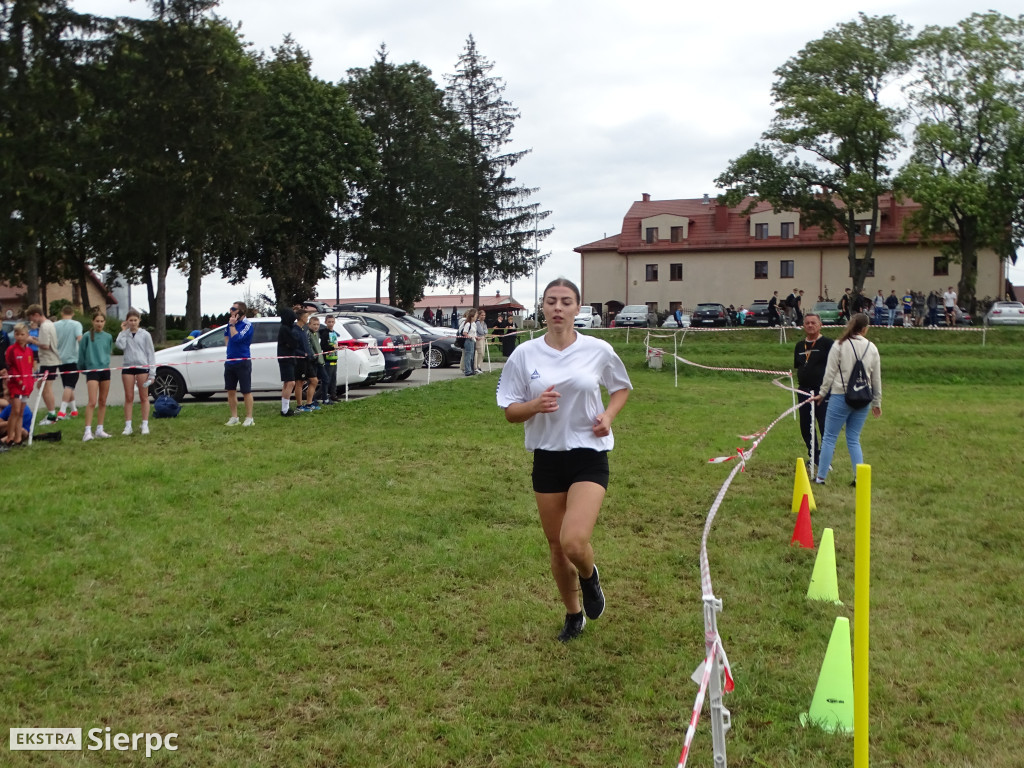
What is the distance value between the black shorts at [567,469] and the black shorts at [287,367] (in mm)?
10937

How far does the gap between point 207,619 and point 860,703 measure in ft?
13.0

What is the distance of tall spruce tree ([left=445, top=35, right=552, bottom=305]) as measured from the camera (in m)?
61.7

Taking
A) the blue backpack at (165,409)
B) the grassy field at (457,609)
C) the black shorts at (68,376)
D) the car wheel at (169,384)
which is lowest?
the grassy field at (457,609)

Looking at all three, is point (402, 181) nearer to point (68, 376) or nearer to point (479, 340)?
point (479, 340)

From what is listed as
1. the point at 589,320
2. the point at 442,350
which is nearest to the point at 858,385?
the point at 442,350

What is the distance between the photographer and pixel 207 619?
6.03 m

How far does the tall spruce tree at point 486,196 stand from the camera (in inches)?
2427

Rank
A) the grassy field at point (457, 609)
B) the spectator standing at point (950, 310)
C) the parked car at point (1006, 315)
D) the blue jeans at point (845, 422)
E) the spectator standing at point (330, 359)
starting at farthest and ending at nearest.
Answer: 1. the parked car at point (1006, 315)
2. the spectator standing at point (950, 310)
3. the spectator standing at point (330, 359)
4. the blue jeans at point (845, 422)
5. the grassy field at point (457, 609)

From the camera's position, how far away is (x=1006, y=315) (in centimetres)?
4731

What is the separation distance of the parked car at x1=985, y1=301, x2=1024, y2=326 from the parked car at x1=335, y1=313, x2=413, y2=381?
34.0 m

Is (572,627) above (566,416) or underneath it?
underneath

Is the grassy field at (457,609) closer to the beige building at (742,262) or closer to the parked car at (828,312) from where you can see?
the parked car at (828,312)

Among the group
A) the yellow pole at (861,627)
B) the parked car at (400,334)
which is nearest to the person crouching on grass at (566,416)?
the yellow pole at (861,627)

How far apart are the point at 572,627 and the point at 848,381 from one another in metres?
5.54
